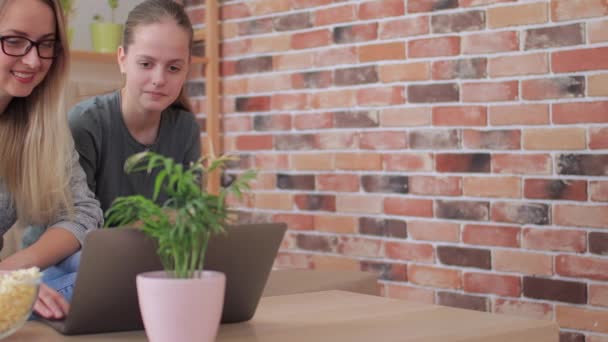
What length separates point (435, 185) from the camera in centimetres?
267

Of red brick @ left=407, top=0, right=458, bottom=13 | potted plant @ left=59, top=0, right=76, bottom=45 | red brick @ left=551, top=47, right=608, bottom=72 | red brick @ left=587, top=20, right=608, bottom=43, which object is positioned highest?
potted plant @ left=59, top=0, right=76, bottom=45

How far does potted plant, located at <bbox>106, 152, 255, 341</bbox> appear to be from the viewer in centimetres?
97

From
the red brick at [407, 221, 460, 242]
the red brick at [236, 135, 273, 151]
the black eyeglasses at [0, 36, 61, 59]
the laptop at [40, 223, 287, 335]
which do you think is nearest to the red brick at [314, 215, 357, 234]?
the red brick at [407, 221, 460, 242]

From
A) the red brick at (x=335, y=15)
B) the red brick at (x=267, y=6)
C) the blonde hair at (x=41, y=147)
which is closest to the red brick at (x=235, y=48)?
the red brick at (x=267, y=6)

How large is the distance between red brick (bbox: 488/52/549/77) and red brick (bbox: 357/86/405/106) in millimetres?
342

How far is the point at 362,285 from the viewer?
2148 mm

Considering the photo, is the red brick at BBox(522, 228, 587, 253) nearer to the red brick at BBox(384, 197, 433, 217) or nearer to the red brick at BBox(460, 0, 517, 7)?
the red brick at BBox(384, 197, 433, 217)

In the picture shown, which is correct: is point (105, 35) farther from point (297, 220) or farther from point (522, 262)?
point (522, 262)

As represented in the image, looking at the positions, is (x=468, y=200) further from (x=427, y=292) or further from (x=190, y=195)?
(x=190, y=195)

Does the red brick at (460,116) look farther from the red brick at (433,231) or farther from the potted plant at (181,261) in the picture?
the potted plant at (181,261)

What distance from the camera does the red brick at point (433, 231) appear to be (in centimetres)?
263

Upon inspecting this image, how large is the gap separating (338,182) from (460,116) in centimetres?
55

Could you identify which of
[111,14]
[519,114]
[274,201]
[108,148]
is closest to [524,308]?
[519,114]

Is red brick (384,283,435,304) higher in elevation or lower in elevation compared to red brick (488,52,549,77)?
lower
